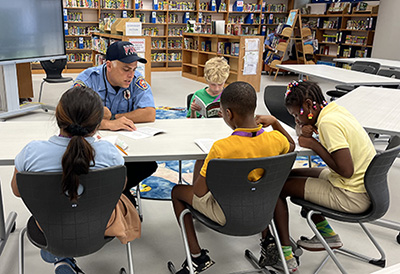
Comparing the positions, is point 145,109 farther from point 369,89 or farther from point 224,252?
point 369,89

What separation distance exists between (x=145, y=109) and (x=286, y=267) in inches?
49.7

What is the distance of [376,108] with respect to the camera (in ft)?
9.10

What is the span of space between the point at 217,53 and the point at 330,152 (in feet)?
21.3

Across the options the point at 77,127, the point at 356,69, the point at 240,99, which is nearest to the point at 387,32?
the point at 356,69

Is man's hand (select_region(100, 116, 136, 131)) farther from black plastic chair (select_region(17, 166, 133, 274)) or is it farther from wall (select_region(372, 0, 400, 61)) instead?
wall (select_region(372, 0, 400, 61))

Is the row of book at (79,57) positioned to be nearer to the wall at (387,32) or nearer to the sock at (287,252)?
the wall at (387,32)

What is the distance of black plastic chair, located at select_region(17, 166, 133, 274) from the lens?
1.31 meters

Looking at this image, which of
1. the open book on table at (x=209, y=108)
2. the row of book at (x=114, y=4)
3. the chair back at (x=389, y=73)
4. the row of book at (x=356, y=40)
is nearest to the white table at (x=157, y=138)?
the open book on table at (x=209, y=108)

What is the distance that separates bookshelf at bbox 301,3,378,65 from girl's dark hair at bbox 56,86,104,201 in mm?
8942

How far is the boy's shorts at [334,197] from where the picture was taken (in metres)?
1.83

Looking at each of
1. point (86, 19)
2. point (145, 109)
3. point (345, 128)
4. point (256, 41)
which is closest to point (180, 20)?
point (86, 19)

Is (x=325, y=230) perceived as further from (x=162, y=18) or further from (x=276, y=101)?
(x=162, y=18)

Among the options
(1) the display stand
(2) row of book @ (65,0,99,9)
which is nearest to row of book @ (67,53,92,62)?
(2) row of book @ (65,0,99,9)

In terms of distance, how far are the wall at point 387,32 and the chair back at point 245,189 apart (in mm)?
7491
